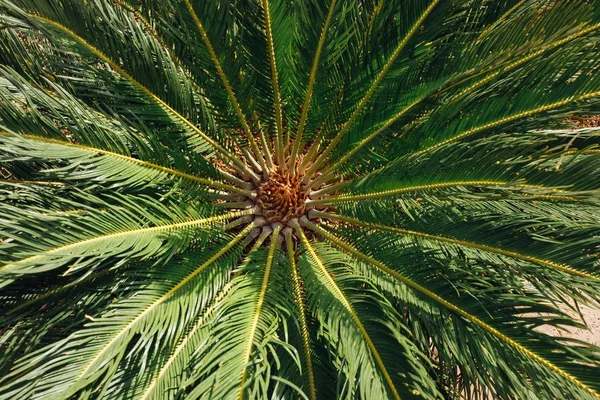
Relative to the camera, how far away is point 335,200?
1.98m

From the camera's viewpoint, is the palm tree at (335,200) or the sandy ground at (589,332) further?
the sandy ground at (589,332)

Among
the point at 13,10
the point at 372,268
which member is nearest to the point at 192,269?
the point at 372,268

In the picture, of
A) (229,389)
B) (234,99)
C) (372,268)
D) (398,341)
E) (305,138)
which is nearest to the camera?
(229,389)

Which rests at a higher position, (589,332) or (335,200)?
(335,200)

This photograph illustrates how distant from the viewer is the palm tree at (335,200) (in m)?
1.36

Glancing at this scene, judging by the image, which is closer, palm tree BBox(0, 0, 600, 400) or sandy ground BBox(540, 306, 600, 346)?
palm tree BBox(0, 0, 600, 400)

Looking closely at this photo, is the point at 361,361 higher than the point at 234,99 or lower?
lower

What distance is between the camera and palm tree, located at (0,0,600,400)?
136 cm

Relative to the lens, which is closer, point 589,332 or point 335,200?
point 335,200

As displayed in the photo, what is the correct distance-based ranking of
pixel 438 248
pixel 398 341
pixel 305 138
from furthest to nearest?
pixel 305 138 < pixel 438 248 < pixel 398 341

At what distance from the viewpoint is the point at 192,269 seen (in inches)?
65.6

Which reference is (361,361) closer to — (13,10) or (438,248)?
(438,248)

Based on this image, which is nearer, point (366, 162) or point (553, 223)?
point (553, 223)

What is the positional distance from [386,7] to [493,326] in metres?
1.27
